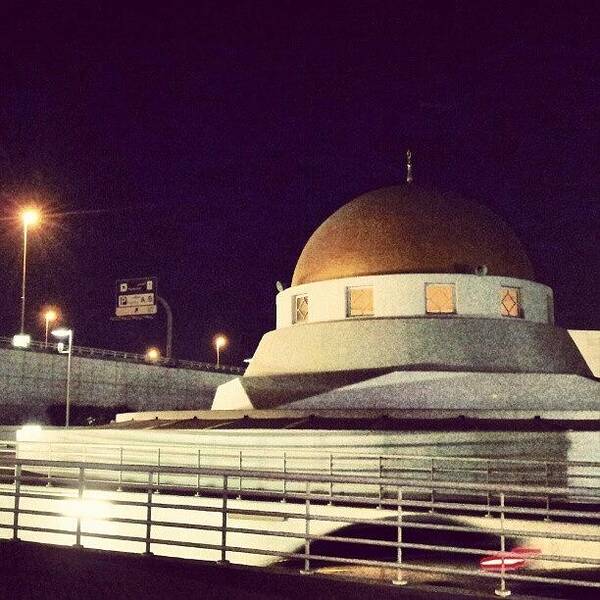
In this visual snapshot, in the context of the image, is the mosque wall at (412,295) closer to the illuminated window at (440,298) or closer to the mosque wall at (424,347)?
the illuminated window at (440,298)

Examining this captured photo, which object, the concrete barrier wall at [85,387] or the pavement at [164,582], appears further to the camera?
the concrete barrier wall at [85,387]

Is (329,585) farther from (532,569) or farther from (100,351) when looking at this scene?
(100,351)

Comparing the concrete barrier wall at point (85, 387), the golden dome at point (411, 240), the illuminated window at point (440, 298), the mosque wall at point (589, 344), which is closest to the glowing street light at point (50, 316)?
the concrete barrier wall at point (85, 387)

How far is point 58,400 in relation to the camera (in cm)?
4431

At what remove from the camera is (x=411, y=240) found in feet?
105

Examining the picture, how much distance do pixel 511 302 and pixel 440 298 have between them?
3169 millimetres

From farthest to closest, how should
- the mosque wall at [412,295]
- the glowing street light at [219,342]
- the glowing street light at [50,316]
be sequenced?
the glowing street light at [219,342], the glowing street light at [50,316], the mosque wall at [412,295]

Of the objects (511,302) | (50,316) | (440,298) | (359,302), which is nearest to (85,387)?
(359,302)

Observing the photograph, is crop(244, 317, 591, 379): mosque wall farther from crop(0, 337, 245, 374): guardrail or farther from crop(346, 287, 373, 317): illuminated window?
crop(0, 337, 245, 374): guardrail

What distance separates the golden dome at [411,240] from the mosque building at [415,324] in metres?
0.05

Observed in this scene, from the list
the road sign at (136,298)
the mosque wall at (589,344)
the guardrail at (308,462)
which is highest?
the road sign at (136,298)

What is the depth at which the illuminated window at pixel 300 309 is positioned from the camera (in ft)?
109

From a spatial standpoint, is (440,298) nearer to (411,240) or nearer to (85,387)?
(411,240)

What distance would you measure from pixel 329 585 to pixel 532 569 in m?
8.40
